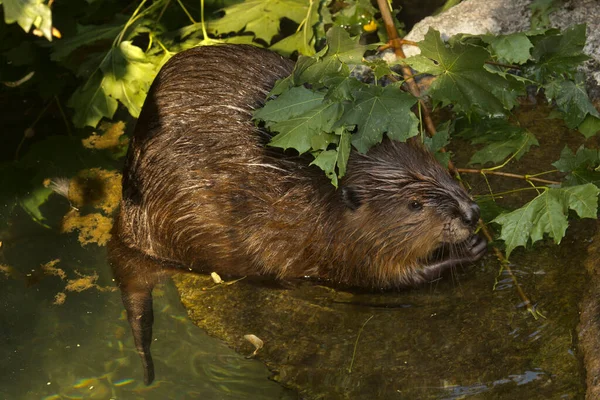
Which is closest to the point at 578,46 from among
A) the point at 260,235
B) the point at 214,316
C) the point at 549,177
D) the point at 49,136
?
the point at 549,177

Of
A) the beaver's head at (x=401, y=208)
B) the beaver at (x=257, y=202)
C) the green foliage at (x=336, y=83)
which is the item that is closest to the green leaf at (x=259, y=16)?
the green foliage at (x=336, y=83)

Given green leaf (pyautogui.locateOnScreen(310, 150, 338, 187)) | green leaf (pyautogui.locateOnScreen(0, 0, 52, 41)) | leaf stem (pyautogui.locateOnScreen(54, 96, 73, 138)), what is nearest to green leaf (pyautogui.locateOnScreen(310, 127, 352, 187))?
green leaf (pyautogui.locateOnScreen(310, 150, 338, 187))

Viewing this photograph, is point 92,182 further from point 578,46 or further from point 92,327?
point 578,46

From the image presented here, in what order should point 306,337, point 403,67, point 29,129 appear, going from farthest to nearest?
point 29,129, point 403,67, point 306,337

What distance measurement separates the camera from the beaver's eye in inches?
134

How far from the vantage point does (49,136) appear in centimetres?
464

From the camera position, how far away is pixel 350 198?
3.44 m

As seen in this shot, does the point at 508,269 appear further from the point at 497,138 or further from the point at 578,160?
the point at 497,138

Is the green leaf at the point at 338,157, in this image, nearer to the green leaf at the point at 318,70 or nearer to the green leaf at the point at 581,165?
the green leaf at the point at 318,70

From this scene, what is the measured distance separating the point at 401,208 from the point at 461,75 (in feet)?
2.02

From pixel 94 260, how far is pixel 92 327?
0.41 meters

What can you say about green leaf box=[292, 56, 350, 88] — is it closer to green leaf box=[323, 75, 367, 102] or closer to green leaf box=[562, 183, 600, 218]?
green leaf box=[323, 75, 367, 102]

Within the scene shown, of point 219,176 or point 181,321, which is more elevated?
point 219,176

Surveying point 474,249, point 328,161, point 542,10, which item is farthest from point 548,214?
point 542,10
